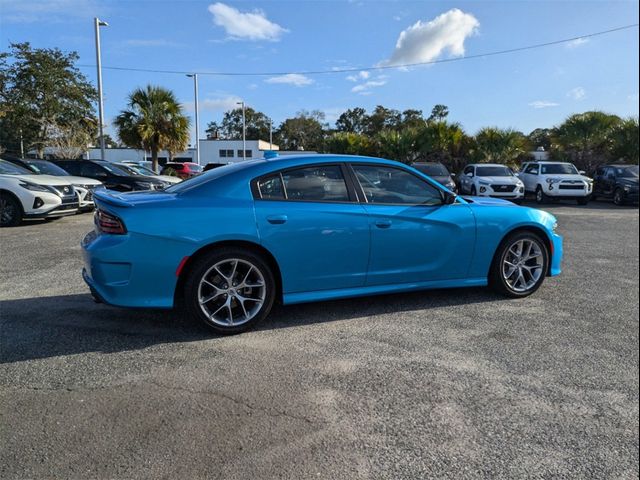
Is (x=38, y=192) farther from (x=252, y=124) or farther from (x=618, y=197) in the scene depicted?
(x=252, y=124)

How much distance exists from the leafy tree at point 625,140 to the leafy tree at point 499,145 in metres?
4.11

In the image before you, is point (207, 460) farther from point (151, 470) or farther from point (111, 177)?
point (111, 177)

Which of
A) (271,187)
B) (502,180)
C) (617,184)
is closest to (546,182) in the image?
(502,180)

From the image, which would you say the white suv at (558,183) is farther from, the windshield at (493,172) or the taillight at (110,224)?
the taillight at (110,224)

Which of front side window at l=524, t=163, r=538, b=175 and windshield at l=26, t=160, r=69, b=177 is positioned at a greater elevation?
front side window at l=524, t=163, r=538, b=175

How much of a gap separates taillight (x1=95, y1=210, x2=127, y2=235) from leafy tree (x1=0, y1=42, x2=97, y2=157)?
79.0 feet

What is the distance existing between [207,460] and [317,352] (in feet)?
4.46

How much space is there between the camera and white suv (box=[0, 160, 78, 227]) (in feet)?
30.5

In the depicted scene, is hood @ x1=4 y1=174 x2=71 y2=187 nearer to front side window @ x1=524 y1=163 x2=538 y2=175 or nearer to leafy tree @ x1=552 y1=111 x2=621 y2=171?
front side window @ x1=524 y1=163 x2=538 y2=175

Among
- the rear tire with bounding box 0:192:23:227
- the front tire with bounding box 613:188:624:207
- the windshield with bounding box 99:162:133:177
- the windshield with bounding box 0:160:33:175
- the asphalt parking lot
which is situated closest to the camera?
the asphalt parking lot

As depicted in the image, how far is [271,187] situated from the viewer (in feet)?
13.0

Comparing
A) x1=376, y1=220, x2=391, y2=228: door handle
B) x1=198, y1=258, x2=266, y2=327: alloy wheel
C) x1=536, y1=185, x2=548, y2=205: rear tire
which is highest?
x1=376, y1=220, x2=391, y2=228: door handle

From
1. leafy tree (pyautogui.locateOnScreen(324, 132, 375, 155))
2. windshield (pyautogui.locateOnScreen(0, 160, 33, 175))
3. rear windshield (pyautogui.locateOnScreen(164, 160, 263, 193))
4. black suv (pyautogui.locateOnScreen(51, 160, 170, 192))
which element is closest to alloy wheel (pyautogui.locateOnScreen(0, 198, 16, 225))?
windshield (pyautogui.locateOnScreen(0, 160, 33, 175))

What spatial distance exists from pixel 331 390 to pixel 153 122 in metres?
23.7
